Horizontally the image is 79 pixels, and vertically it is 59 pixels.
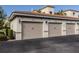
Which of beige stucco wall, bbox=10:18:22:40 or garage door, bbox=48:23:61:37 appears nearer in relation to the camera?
beige stucco wall, bbox=10:18:22:40

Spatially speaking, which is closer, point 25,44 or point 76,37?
point 25,44

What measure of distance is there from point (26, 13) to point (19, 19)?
1.77ft

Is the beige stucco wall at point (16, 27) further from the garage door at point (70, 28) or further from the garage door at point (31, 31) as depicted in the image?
the garage door at point (70, 28)

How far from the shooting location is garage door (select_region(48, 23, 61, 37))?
31.3 feet

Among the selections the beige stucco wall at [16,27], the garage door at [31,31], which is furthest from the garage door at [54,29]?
the beige stucco wall at [16,27]

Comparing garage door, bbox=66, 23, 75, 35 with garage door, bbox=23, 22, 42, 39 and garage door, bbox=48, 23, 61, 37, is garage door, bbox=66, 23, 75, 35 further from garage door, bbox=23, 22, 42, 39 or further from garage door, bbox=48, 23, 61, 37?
garage door, bbox=23, 22, 42, 39

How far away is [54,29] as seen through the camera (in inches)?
390

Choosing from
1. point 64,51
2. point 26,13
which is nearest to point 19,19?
point 26,13

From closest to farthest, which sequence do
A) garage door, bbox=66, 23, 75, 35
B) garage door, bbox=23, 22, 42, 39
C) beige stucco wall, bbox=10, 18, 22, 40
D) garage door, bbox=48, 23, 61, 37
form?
1. beige stucco wall, bbox=10, 18, 22, 40
2. garage door, bbox=23, 22, 42, 39
3. garage door, bbox=48, 23, 61, 37
4. garage door, bbox=66, 23, 75, 35

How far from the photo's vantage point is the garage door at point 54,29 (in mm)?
9553

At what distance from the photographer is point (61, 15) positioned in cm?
924

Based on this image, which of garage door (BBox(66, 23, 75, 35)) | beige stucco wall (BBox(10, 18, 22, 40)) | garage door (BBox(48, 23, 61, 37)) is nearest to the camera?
beige stucco wall (BBox(10, 18, 22, 40))

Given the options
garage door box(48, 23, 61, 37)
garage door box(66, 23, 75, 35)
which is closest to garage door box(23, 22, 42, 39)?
garage door box(48, 23, 61, 37)
